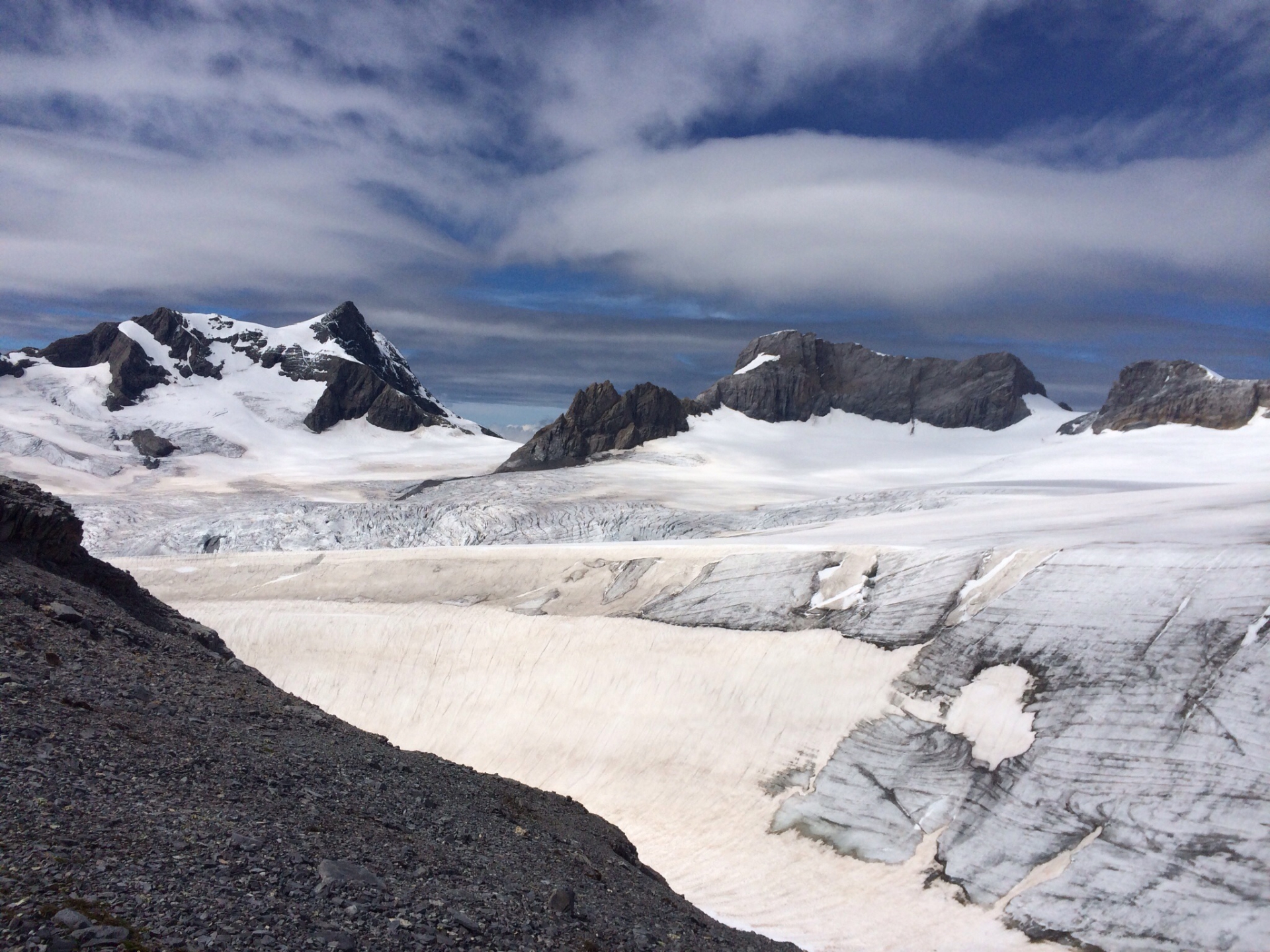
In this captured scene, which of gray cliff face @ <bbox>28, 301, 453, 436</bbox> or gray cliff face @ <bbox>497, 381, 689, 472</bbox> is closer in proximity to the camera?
gray cliff face @ <bbox>497, 381, 689, 472</bbox>

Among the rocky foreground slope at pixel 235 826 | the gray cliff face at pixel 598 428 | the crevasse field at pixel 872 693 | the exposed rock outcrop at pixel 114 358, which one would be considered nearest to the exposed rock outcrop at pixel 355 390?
the exposed rock outcrop at pixel 114 358

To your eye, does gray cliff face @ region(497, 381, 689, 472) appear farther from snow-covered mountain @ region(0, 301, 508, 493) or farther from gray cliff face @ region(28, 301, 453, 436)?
gray cliff face @ region(28, 301, 453, 436)

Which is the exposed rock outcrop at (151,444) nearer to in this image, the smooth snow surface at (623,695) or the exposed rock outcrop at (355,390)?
the exposed rock outcrop at (355,390)

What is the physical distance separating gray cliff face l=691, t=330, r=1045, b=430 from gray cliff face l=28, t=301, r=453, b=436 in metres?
48.9

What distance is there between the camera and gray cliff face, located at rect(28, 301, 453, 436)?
126500 millimetres

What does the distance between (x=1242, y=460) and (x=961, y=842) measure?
74817 millimetres

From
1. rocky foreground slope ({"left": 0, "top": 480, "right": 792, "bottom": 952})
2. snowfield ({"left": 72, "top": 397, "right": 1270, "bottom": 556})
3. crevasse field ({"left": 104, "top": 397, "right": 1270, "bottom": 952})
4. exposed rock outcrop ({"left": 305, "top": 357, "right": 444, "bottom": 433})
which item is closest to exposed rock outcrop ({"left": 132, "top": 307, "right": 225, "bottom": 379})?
exposed rock outcrop ({"left": 305, "top": 357, "right": 444, "bottom": 433})

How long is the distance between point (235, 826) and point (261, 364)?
14695 centimetres

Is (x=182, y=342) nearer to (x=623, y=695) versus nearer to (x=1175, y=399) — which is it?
(x=623, y=695)

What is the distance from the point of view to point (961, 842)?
16281mm

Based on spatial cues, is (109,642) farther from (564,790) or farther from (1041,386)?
(1041,386)

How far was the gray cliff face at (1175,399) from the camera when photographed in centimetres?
9194

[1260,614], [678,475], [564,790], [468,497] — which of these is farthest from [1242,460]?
[564,790]

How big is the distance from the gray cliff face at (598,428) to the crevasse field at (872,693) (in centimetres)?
4883
